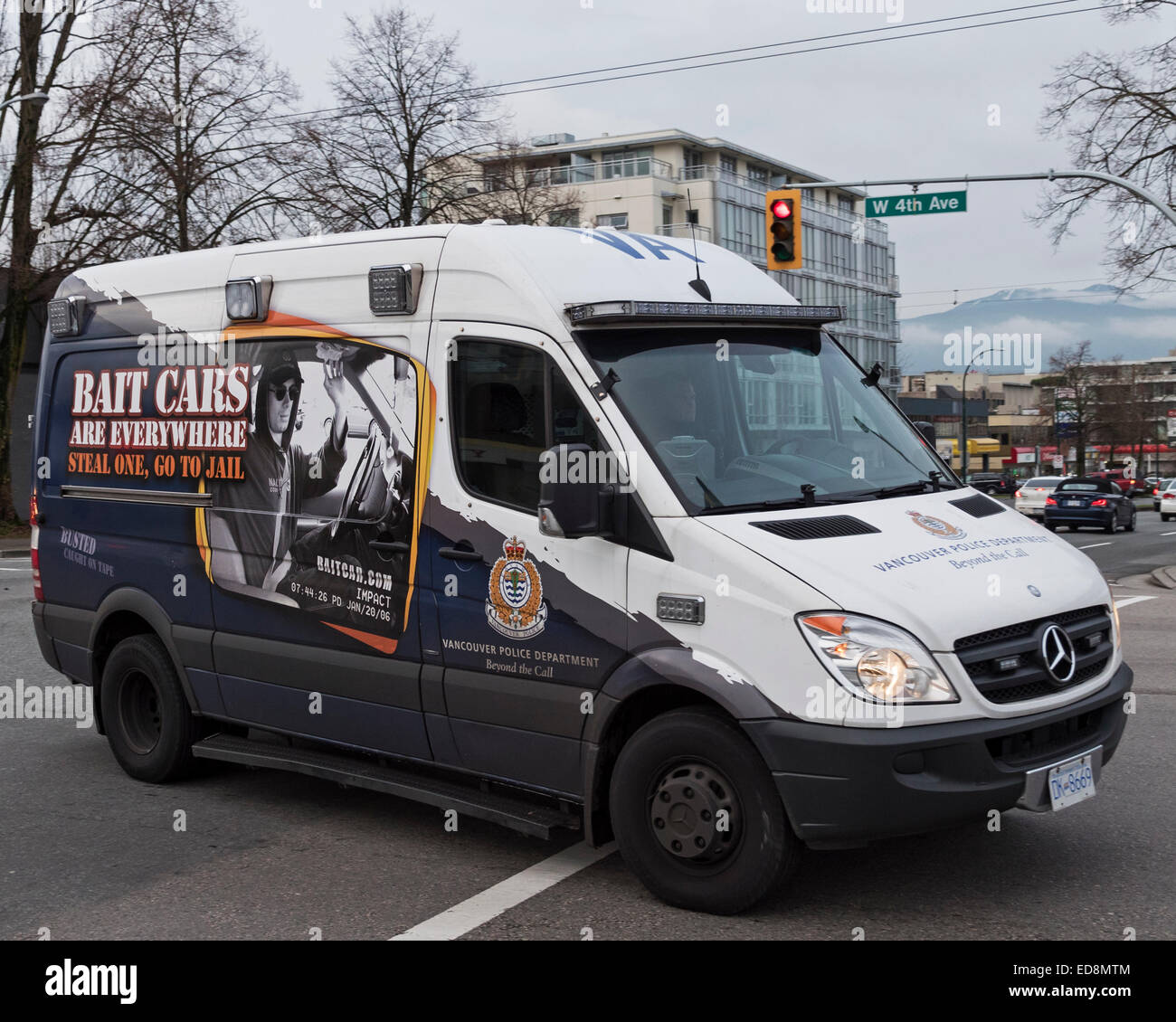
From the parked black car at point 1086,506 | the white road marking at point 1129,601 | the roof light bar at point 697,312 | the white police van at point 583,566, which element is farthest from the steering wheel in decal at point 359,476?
the parked black car at point 1086,506

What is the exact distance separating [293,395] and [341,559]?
0.88m

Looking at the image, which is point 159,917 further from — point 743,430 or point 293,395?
point 743,430

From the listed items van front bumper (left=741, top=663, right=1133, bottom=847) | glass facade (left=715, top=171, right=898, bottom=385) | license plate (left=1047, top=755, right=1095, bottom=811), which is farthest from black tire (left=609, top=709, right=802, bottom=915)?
glass facade (left=715, top=171, right=898, bottom=385)

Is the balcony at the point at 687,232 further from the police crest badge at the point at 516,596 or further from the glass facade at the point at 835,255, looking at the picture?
the glass facade at the point at 835,255

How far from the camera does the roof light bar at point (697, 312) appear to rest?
17.1 feet

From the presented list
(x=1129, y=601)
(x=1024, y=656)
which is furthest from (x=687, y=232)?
(x=1024, y=656)

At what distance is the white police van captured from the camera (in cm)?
460

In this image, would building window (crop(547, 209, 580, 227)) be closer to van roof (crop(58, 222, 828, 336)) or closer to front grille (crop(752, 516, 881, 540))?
van roof (crop(58, 222, 828, 336))

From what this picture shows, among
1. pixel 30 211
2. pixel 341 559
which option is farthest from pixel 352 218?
pixel 341 559

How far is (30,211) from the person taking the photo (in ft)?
103

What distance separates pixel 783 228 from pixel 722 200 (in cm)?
6088

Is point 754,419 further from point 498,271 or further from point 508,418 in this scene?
point 498,271

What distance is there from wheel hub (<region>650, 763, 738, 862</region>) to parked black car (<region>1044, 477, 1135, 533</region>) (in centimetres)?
3278
